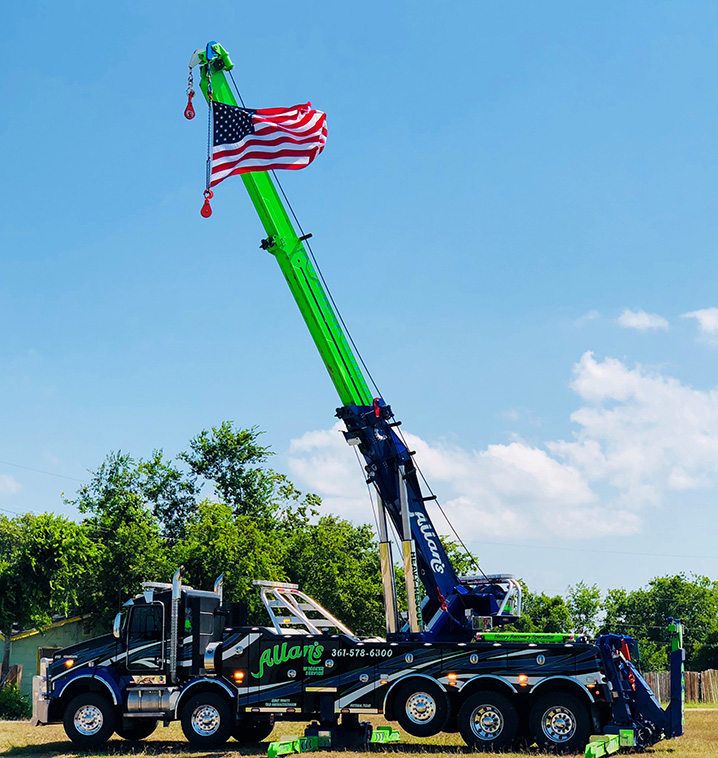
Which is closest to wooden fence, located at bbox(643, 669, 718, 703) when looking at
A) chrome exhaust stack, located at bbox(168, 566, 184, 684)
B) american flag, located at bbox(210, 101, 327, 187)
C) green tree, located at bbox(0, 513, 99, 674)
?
green tree, located at bbox(0, 513, 99, 674)

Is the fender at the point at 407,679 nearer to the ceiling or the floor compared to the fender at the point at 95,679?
Result: nearer to the floor

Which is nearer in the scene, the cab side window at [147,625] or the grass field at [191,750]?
the grass field at [191,750]

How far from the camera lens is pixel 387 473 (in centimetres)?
1953

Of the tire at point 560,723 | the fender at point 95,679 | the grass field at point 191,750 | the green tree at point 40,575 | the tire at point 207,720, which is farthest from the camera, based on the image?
the green tree at point 40,575

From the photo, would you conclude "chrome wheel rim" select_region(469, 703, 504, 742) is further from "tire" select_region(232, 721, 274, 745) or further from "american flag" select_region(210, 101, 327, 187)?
"american flag" select_region(210, 101, 327, 187)

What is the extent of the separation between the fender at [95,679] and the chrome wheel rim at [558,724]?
26.5 ft

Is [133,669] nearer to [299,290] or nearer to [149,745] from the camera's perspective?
[149,745]

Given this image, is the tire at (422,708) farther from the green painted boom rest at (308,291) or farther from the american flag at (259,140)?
the american flag at (259,140)

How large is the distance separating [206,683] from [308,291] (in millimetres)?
7938

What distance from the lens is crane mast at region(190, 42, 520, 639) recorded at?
1886 centimetres

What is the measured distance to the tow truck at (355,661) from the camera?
1652 centimetres

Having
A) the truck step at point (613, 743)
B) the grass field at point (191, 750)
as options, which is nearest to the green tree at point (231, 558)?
the grass field at point (191, 750)

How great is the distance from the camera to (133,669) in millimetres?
18609

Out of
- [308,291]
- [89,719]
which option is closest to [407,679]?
[89,719]
